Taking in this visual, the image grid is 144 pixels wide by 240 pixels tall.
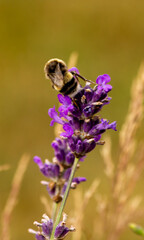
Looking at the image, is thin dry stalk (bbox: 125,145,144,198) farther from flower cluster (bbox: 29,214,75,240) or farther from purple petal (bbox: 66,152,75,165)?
flower cluster (bbox: 29,214,75,240)

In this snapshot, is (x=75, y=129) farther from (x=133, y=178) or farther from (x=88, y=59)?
(x=88, y=59)

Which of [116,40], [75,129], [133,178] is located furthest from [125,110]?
[75,129]

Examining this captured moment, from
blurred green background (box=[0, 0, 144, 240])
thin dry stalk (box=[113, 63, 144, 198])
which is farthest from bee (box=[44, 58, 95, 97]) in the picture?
blurred green background (box=[0, 0, 144, 240])

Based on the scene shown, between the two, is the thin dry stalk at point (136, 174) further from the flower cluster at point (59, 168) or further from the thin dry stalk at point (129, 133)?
the flower cluster at point (59, 168)

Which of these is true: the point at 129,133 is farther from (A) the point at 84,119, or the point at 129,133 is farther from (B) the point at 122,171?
(A) the point at 84,119

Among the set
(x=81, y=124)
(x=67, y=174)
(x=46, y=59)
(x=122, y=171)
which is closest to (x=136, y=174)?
(x=122, y=171)
